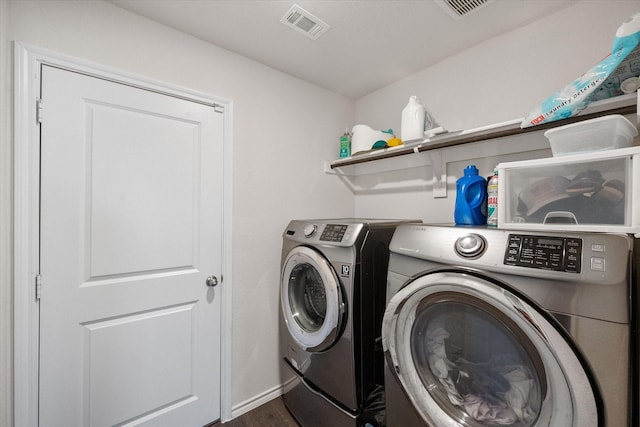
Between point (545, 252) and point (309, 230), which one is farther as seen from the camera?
point (309, 230)

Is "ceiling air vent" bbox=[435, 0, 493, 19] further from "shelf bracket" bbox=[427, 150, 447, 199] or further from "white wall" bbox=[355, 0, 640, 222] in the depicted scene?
"shelf bracket" bbox=[427, 150, 447, 199]

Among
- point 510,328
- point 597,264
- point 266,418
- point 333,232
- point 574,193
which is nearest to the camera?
point 597,264


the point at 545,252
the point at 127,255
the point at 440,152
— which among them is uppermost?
the point at 440,152

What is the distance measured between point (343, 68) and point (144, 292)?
2023 mm

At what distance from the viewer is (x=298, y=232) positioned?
1.80 meters

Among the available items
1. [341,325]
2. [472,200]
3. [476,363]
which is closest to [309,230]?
[341,325]

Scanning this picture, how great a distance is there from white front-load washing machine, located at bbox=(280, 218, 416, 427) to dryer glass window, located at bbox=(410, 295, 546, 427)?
13.7 inches

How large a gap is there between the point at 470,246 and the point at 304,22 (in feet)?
4.92

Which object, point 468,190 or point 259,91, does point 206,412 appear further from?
point 259,91

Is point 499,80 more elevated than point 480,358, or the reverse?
point 499,80

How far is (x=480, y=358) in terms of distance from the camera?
1029mm

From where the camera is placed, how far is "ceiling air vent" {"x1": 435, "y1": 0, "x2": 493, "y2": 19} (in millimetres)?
1396

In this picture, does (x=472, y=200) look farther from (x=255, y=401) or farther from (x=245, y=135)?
(x=255, y=401)

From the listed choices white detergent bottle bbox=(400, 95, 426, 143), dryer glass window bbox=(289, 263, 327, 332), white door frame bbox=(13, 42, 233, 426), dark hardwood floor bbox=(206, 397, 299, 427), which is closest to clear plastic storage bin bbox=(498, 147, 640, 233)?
white detergent bottle bbox=(400, 95, 426, 143)
